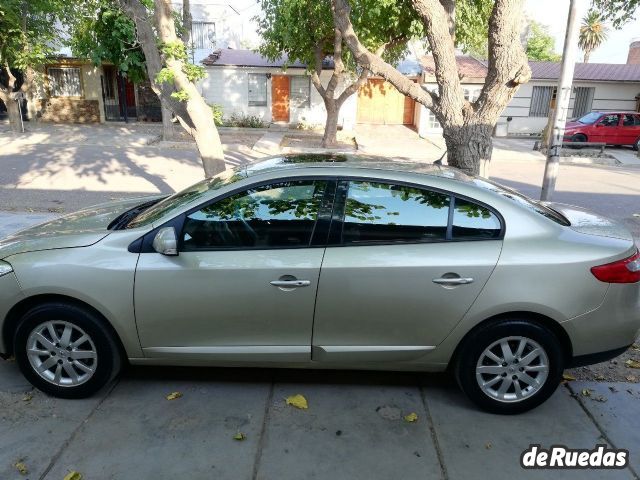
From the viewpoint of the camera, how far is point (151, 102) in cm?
2364

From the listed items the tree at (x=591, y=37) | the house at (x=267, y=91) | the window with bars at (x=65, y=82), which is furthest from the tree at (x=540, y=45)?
the window with bars at (x=65, y=82)

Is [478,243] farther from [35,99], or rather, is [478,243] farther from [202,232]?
[35,99]

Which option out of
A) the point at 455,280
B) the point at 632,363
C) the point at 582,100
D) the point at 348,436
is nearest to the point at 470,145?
the point at 632,363

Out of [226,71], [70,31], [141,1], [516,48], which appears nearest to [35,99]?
[70,31]

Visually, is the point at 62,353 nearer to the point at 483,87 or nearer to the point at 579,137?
the point at 483,87

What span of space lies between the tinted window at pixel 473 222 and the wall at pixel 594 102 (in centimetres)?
2352

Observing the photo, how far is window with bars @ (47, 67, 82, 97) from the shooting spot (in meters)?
23.2

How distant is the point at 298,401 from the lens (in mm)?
3283

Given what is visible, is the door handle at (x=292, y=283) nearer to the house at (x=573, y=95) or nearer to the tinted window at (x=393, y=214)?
the tinted window at (x=393, y=214)

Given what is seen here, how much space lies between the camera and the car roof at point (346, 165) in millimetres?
3328

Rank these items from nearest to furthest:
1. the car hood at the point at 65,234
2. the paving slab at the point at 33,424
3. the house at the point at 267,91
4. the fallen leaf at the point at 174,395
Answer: the paving slab at the point at 33,424, the car hood at the point at 65,234, the fallen leaf at the point at 174,395, the house at the point at 267,91

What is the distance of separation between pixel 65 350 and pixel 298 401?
153 cm

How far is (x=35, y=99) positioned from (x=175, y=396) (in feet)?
80.3

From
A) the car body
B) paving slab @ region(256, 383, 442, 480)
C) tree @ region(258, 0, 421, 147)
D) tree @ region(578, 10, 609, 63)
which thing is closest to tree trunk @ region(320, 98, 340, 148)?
tree @ region(258, 0, 421, 147)
